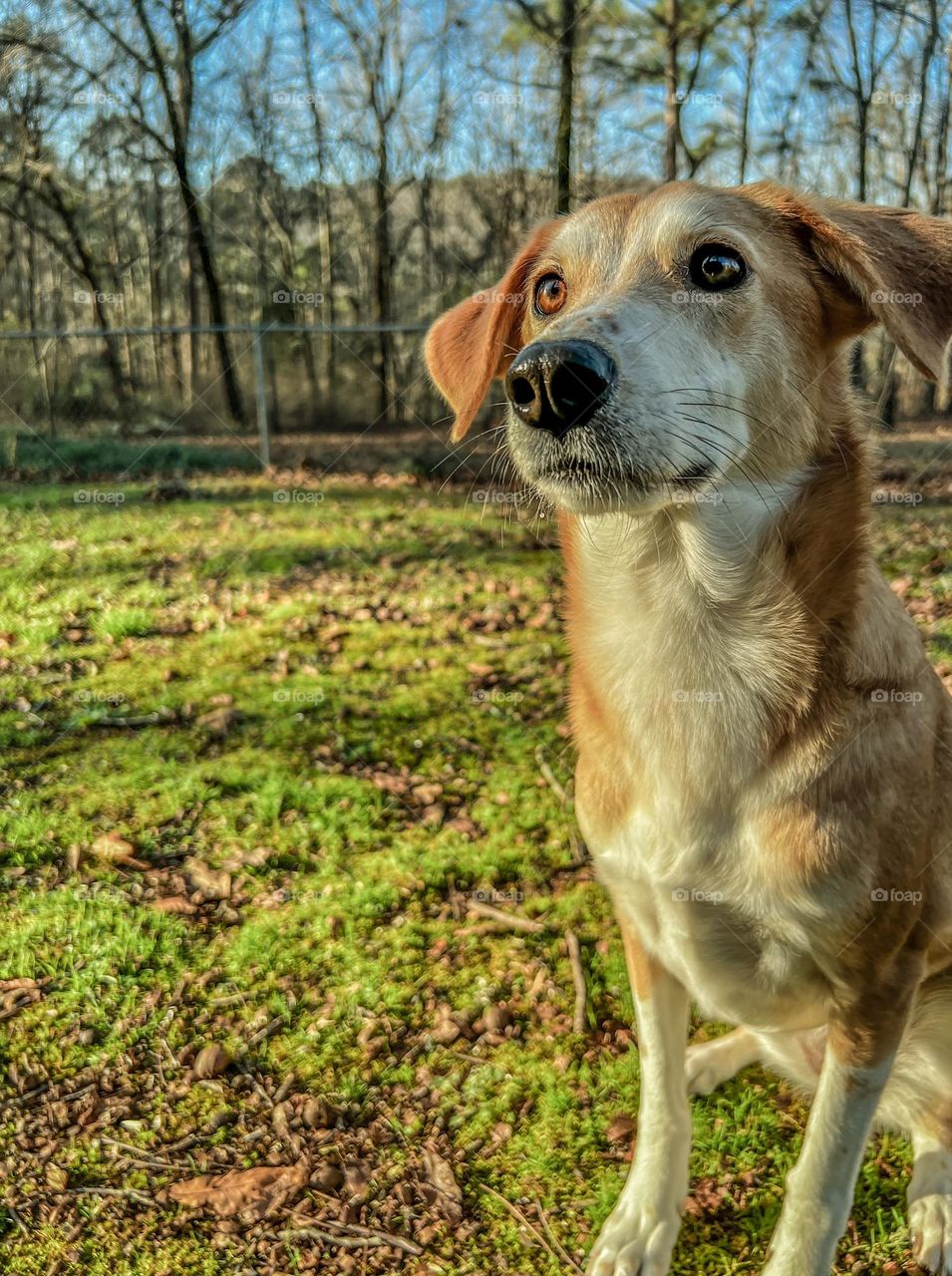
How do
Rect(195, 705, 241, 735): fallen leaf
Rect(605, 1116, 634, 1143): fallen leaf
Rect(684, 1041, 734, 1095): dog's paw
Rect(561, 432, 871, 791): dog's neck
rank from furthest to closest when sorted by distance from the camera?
Rect(195, 705, 241, 735): fallen leaf
Rect(684, 1041, 734, 1095): dog's paw
Rect(605, 1116, 634, 1143): fallen leaf
Rect(561, 432, 871, 791): dog's neck

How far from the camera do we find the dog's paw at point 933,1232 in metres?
2.09

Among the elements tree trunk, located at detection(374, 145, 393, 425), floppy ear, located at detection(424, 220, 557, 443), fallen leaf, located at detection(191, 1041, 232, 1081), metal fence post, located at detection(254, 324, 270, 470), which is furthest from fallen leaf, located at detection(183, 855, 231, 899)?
tree trunk, located at detection(374, 145, 393, 425)

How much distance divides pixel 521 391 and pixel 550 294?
2.32ft

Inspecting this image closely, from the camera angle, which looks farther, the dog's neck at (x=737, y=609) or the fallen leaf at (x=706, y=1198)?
the fallen leaf at (x=706, y=1198)

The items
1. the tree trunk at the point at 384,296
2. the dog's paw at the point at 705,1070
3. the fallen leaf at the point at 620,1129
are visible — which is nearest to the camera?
the fallen leaf at the point at 620,1129

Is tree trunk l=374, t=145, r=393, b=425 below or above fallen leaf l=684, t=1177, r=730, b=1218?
above

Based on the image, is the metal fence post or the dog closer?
the dog

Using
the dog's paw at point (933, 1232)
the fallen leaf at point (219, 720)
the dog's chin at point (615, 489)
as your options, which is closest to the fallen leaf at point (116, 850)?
the fallen leaf at point (219, 720)

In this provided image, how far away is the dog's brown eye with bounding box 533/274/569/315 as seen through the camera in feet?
7.61

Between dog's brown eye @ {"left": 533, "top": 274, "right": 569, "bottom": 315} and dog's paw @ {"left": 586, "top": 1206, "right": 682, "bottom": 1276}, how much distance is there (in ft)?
7.65

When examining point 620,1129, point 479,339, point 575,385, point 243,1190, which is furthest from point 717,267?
point 243,1190

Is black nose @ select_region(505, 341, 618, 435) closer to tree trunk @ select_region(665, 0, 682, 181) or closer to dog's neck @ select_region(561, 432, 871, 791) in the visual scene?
dog's neck @ select_region(561, 432, 871, 791)

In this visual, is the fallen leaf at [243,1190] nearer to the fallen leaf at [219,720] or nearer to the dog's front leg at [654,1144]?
the dog's front leg at [654,1144]

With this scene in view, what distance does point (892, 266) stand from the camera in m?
1.95
